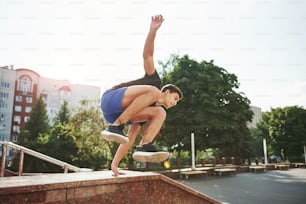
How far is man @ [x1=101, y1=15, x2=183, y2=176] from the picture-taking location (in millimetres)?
2766

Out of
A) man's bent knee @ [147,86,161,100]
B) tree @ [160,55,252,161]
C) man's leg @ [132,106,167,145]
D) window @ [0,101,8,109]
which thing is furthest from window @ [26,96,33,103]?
man's bent knee @ [147,86,161,100]

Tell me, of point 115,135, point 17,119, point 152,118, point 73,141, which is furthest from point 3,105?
point 115,135

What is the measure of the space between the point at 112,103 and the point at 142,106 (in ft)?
1.28

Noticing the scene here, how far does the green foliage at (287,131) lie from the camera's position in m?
32.7

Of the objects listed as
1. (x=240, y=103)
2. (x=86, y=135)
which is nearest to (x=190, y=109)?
(x=240, y=103)

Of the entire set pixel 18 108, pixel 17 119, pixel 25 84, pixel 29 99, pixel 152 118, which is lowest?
pixel 152 118

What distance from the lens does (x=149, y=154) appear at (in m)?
2.77

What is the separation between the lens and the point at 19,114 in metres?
44.2

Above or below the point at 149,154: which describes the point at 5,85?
above

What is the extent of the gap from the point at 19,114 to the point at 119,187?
161 ft

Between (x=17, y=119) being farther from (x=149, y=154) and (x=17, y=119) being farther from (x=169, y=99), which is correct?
(x=149, y=154)

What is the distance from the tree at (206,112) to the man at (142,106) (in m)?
14.5

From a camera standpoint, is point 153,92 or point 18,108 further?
point 18,108

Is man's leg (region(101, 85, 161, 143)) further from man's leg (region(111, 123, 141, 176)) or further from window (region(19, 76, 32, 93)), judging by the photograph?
window (region(19, 76, 32, 93))
